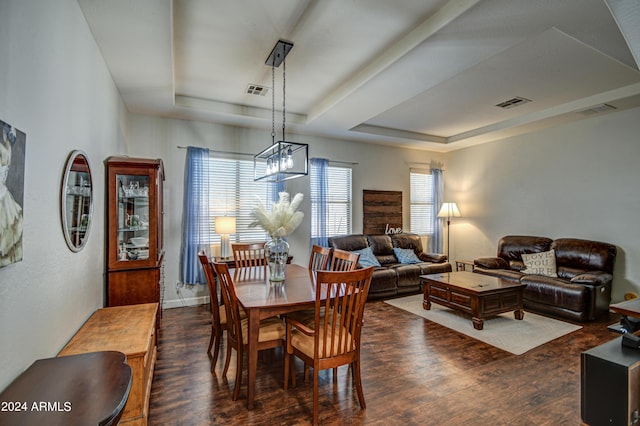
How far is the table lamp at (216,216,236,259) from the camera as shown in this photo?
15.0 ft

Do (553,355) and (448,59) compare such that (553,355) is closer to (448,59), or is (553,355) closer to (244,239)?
(448,59)

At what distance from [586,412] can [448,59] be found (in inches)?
111

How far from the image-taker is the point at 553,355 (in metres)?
3.12

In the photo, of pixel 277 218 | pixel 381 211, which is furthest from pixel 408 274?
pixel 277 218

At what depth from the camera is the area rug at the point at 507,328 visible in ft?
11.2

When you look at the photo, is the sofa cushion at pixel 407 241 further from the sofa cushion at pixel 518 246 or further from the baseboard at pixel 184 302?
the baseboard at pixel 184 302

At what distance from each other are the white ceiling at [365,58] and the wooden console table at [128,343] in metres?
2.20

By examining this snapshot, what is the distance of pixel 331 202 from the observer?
5988mm

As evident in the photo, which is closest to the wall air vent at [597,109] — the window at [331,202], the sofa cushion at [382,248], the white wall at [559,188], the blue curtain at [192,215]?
the white wall at [559,188]

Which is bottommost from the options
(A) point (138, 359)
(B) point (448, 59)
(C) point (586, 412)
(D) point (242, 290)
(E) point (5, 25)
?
(C) point (586, 412)

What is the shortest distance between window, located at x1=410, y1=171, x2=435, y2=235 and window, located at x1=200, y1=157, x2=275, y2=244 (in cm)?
328

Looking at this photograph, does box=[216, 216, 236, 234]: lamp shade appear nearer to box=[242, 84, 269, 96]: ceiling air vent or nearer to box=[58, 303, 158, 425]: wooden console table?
box=[242, 84, 269, 96]: ceiling air vent

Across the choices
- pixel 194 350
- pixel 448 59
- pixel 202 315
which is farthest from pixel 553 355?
pixel 202 315

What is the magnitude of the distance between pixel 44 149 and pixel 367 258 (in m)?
4.60
